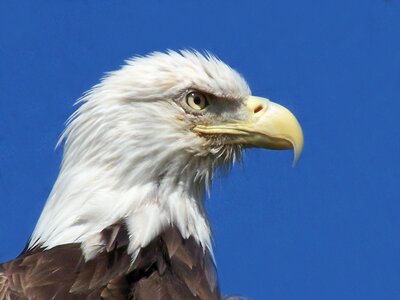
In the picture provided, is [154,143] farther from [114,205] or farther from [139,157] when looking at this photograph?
[114,205]

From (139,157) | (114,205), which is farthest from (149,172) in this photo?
(114,205)

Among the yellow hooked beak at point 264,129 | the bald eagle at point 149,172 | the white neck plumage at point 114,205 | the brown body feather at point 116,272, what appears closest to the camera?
the brown body feather at point 116,272

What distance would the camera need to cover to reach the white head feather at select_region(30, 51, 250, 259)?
8000mm

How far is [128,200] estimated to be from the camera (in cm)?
800

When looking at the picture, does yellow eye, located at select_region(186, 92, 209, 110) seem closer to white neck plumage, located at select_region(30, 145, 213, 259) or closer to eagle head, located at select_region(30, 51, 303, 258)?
eagle head, located at select_region(30, 51, 303, 258)

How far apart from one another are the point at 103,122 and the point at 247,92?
2.19 ft

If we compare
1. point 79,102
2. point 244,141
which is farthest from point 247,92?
point 79,102

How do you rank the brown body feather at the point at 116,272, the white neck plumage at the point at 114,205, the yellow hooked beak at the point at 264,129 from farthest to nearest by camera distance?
the yellow hooked beak at the point at 264,129
the white neck plumage at the point at 114,205
the brown body feather at the point at 116,272

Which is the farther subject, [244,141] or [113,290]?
[244,141]

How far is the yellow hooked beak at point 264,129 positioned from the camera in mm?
8156

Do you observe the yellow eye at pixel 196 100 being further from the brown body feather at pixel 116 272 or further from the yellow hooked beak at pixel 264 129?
the brown body feather at pixel 116 272

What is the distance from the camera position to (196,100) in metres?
8.21

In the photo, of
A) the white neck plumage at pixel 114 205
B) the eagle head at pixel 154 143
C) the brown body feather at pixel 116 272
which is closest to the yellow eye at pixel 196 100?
the eagle head at pixel 154 143

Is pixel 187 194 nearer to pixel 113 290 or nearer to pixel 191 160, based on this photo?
pixel 191 160
